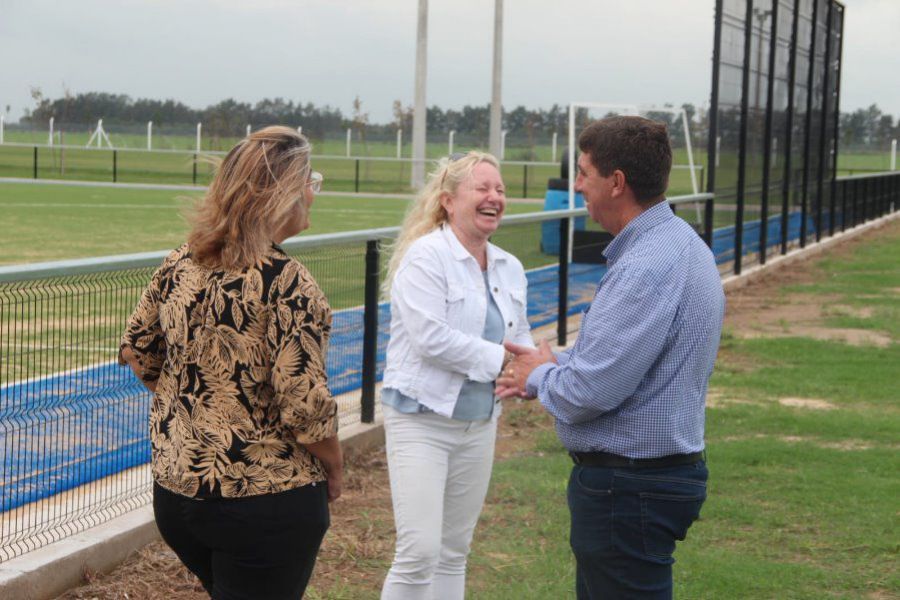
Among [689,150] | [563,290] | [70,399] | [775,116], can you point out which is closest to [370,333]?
[70,399]

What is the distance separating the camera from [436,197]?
4.80 meters

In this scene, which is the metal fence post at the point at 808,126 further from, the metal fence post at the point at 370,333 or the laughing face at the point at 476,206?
the laughing face at the point at 476,206

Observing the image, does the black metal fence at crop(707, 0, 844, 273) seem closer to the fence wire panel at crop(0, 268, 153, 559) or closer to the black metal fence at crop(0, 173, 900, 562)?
the black metal fence at crop(0, 173, 900, 562)

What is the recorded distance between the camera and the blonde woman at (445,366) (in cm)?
443

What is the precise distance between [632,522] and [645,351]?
464 mm

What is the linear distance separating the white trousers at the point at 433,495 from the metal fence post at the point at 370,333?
120 inches

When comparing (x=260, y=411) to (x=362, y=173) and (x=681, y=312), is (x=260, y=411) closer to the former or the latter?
(x=681, y=312)

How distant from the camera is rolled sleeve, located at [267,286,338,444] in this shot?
3.30 metres

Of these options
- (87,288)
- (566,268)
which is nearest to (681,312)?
(87,288)

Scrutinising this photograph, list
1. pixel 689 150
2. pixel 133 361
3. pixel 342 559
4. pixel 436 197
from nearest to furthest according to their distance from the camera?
pixel 133 361 < pixel 436 197 < pixel 342 559 < pixel 689 150

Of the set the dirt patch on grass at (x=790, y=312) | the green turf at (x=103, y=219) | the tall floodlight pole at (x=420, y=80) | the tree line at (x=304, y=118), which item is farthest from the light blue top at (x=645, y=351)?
the tree line at (x=304, y=118)

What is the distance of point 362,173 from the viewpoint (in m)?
55.0

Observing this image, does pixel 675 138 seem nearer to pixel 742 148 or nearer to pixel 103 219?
pixel 742 148

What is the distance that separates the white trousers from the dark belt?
103cm
